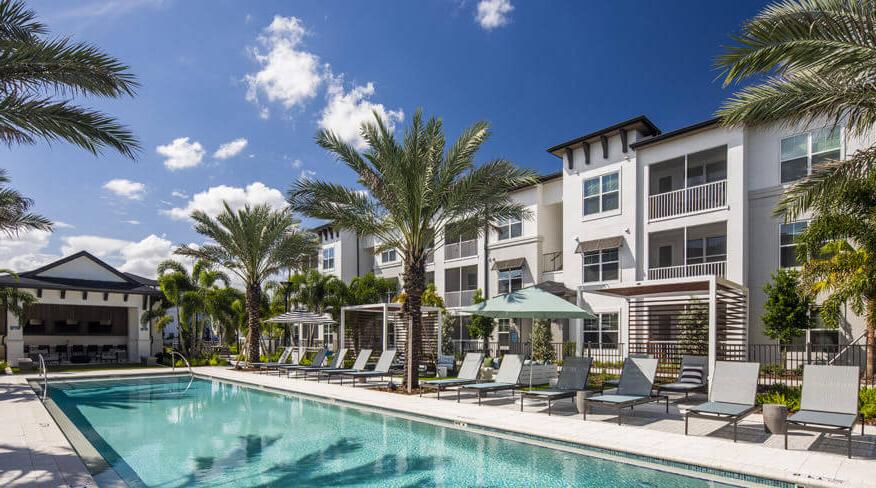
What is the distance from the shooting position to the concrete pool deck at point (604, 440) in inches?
267

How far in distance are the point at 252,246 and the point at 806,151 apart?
2034cm

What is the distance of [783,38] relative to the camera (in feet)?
28.3

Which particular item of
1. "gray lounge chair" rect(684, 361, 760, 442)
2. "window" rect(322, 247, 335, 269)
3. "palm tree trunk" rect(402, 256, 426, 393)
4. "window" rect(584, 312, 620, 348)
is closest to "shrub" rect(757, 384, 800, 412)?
"gray lounge chair" rect(684, 361, 760, 442)

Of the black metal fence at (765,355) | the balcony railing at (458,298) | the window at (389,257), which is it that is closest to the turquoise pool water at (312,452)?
the black metal fence at (765,355)

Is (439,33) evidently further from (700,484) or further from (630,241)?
(700,484)

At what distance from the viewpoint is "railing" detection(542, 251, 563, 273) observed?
2753 centimetres

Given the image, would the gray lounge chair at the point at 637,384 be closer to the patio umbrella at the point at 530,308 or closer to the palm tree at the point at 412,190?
the patio umbrella at the point at 530,308

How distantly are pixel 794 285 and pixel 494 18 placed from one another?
12359 millimetres

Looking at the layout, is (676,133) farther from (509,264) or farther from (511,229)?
(509,264)

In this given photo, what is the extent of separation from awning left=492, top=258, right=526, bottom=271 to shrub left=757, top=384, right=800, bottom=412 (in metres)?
16.2

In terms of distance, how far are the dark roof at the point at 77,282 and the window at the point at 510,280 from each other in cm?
1800

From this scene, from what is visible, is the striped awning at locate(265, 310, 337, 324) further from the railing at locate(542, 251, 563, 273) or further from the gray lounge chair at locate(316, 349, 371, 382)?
the railing at locate(542, 251, 563, 273)

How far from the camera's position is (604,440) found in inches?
343

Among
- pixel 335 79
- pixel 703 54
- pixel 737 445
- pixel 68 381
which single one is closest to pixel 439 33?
pixel 335 79
